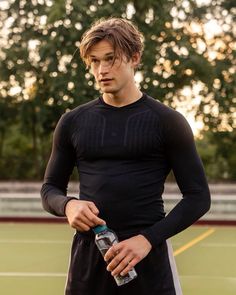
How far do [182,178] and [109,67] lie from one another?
53 centimetres

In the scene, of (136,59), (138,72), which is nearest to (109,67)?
(136,59)

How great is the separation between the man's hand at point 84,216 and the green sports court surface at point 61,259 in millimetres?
6105

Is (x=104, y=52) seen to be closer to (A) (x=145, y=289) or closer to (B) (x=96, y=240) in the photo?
(B) (x=96, y=240)

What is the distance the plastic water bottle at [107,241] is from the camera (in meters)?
3.04

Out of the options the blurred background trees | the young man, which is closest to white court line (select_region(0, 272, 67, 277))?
the young man

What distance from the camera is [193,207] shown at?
10.5 ft

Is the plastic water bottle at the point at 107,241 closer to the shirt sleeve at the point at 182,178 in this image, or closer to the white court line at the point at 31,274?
the shirt sleeve at the point at 182,178

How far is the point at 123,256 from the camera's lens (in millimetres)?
3006

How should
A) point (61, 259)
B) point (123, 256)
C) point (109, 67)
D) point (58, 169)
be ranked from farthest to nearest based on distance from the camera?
point (61, 259)
point (58, 169)
point (109, 67)
point (123, 256)

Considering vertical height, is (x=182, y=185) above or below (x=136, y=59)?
below

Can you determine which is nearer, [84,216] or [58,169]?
[84,216]

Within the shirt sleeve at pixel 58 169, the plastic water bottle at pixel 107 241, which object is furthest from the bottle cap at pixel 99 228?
the shirt sleeve at pixel 58 169

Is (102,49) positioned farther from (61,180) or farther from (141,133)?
(61,180)

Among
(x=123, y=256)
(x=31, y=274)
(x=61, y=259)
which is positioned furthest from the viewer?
(x=61, y=259)
